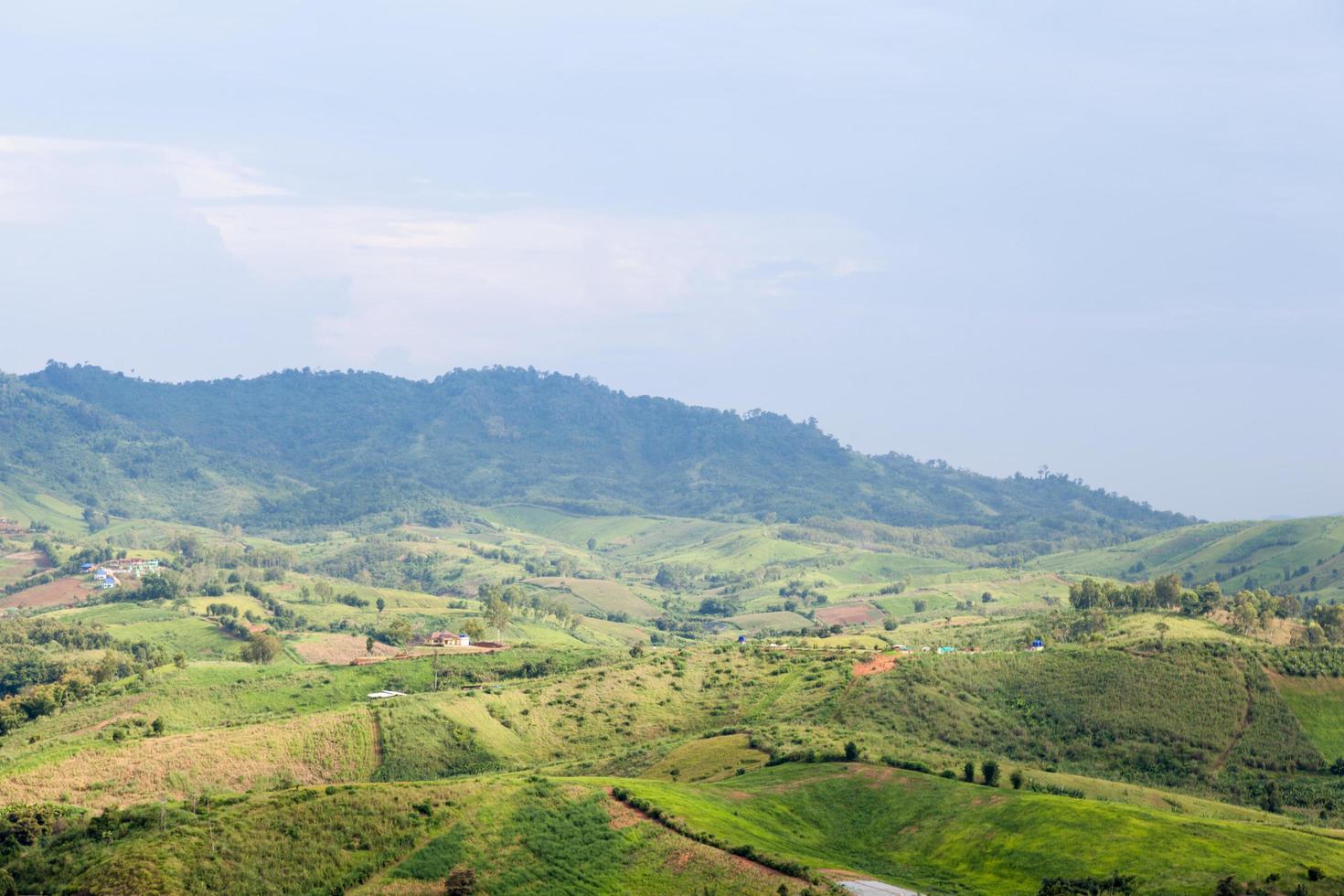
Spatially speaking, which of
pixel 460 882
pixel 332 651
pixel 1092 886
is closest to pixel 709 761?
pixel 460 882

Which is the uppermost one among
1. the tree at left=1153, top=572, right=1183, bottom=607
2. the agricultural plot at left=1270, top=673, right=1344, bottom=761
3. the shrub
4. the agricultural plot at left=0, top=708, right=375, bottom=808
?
the tree at left=1153, top=572, right=1183, bottom=607

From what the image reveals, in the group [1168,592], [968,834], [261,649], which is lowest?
[968,834]

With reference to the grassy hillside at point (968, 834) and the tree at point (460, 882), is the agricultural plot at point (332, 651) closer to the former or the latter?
the grassy hillside at point (968, 834)

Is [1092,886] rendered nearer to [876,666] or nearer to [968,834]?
[968,834]

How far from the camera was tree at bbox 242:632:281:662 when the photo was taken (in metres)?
176

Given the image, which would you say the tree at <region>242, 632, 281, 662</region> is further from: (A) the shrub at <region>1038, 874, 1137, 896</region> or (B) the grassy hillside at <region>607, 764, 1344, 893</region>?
(A) the shrub at <region>1038, 874, 1137, 896</region>

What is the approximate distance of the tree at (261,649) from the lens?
176 m

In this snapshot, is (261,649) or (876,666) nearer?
(876,666)

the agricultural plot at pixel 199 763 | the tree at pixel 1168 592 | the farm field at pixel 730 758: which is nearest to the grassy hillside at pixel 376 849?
the farm field at pixel 730 758

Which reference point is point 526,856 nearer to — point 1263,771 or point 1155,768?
point 1155,768

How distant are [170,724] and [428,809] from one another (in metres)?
56.4

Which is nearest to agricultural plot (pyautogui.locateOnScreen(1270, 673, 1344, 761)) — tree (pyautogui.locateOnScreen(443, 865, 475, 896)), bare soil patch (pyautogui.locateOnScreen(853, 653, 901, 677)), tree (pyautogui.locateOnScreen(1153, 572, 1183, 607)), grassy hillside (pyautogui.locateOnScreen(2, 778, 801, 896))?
bare soil patch (pyautogui.locateOnScreen(853, 653, 901, 677))

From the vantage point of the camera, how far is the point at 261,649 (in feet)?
579

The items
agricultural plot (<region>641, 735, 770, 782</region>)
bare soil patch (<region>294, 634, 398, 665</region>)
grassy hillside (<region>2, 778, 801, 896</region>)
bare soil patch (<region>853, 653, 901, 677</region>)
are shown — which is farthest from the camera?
bare soil patch (<region>294, 634, 398, 665</region>)
